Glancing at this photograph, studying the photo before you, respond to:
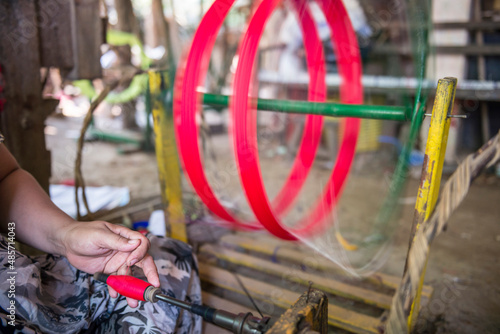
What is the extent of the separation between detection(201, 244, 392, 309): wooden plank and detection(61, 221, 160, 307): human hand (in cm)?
69

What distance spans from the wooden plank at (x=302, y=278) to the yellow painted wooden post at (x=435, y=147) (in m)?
0.54

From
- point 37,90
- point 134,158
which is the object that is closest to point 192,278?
point 37,90

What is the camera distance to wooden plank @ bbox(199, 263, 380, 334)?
1.31m

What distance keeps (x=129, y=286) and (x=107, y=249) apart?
0.14 m

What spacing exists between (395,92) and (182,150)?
3.37 metres

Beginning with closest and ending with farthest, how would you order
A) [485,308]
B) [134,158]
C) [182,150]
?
[182,150], [485,308], [134,158]

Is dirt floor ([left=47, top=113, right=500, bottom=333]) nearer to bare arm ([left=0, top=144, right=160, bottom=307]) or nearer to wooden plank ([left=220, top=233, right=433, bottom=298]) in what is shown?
wooden plank ([left=220, top=233, right=433, bottom=298])

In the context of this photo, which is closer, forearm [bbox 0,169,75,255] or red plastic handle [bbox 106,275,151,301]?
red plastic handle [bbox 106,275,151,301]

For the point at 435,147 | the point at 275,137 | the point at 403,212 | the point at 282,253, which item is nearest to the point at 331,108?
the point at 435,147

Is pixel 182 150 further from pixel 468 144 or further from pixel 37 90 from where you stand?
pixel 468 144

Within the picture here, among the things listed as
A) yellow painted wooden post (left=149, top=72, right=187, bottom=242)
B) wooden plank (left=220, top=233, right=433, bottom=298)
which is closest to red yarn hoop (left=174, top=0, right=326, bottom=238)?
yellow painted wooden post (left=149, top=72, right=187, bottom=242)

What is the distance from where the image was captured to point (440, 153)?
3.14 feet

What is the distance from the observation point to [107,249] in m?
0.94

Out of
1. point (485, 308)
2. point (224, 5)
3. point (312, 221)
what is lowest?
point (485, 308)
